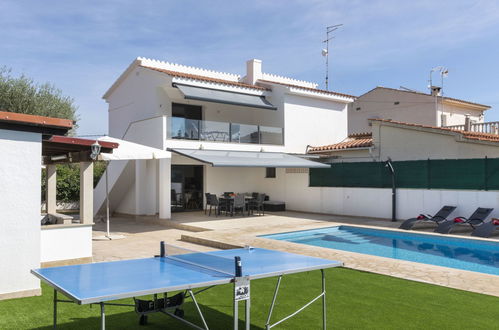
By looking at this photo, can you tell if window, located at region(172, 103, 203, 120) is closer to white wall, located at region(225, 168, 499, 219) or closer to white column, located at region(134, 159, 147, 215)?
white wall, located at region(225, 168, 499, 219)

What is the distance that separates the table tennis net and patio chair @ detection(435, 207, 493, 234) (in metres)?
13.3

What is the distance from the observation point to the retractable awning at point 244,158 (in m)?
19.6

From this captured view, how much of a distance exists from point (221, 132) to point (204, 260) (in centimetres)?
1720

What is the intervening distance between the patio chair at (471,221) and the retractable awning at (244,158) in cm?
781

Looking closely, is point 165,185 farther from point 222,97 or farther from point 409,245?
point 409,245

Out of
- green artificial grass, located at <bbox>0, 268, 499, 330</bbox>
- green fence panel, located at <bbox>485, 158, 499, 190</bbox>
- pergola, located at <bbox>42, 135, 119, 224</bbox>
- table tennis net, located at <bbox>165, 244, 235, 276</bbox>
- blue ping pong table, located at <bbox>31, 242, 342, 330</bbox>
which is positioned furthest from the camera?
green fence panel, located at <bbox>485, 158, 499, 190</bbox>

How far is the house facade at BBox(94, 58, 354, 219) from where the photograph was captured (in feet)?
70.9

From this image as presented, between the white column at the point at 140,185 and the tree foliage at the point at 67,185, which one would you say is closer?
the white column at the point at 140,185

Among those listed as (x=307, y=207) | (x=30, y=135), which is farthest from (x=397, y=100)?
(x=30, y=135)

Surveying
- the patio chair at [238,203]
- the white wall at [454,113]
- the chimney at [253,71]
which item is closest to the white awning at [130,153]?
the patio chair at [238,203]

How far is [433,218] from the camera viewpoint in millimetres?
18312

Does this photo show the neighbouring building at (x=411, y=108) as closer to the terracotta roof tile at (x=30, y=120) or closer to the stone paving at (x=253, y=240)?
the stone paving at (x=253, y=240)

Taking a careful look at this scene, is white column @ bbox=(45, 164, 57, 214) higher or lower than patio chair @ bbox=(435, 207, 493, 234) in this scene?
higher

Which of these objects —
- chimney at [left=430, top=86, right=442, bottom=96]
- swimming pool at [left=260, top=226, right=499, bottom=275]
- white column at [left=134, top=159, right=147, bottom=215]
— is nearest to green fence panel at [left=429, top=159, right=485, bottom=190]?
swimming pool at [left=260, top=226, right=499, bottom=275]
